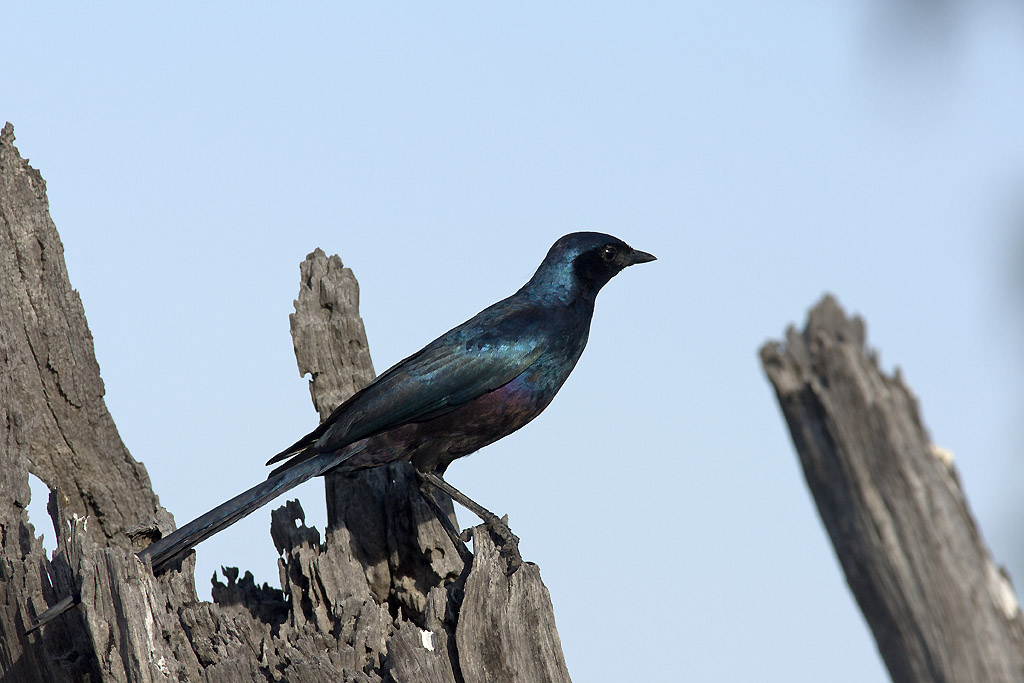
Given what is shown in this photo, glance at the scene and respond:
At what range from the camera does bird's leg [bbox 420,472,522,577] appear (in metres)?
6.28

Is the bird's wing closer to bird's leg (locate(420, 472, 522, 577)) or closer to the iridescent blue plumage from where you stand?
the iridescent blue plumage

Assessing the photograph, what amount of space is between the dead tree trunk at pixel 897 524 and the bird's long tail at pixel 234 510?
3.16m

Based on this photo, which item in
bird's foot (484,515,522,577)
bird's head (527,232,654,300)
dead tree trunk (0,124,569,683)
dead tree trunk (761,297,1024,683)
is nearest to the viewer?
dead tree trunk (761,297,1024,683)

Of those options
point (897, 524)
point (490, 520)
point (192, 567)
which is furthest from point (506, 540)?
point (897, 524)

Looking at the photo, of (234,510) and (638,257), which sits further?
(638,257)

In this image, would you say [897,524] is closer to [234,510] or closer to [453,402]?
[453,402]

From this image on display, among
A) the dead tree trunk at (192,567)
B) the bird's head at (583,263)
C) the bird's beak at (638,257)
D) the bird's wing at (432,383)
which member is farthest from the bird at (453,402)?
the bird's beak at (638,257)

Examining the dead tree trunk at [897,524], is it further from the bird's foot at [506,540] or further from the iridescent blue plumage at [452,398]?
the iridescent blue plumage at [452,398]

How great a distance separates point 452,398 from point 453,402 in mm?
31

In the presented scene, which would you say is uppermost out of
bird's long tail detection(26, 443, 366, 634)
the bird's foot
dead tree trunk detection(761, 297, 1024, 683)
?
bird's long tail detection(26, 443, 366, 634)

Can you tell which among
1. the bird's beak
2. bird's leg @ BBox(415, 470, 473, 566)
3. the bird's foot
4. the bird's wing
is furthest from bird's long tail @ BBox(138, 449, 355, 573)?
the bird's beak

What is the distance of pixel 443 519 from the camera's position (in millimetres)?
6703

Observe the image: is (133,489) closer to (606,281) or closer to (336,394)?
(336,394)

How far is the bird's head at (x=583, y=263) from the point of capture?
7.41 m
